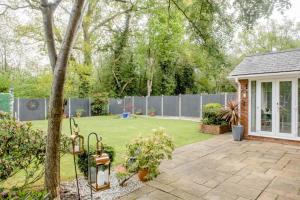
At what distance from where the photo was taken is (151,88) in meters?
22.2

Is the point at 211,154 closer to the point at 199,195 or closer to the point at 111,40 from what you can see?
the point at 199,195

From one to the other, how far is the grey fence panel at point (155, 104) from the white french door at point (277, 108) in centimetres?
1030

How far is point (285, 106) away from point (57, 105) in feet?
23.6

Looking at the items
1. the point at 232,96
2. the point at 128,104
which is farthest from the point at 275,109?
the point at 128,104

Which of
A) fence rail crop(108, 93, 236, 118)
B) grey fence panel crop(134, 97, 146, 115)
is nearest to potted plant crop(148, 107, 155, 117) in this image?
fence rail crop(108, 93, 236, 118)

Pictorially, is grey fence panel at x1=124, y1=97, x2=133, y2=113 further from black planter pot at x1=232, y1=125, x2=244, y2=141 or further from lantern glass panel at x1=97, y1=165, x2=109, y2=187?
lantern glass panel at x1=97, y1=165, x2=109, y2=187

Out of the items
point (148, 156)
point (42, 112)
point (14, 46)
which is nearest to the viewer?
point (148, 156)

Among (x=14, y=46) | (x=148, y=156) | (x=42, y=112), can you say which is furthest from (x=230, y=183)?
(x=14, y=46)

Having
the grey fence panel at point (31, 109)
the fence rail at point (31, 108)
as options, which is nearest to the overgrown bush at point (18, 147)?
the fence rail at point (31, 108)

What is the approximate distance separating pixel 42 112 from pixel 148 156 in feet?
47.5

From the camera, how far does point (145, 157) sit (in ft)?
12.9

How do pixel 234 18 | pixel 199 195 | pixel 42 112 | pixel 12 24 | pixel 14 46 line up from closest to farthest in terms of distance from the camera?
pixel 199 195 < pixel 234 18 < pixel 42 112 < pixel 12 24 < pixel 14 46

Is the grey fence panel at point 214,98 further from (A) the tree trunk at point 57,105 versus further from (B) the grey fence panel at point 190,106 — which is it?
(A) the tree trunk at point 57,105

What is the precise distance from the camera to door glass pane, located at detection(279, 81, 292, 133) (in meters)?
7.25
